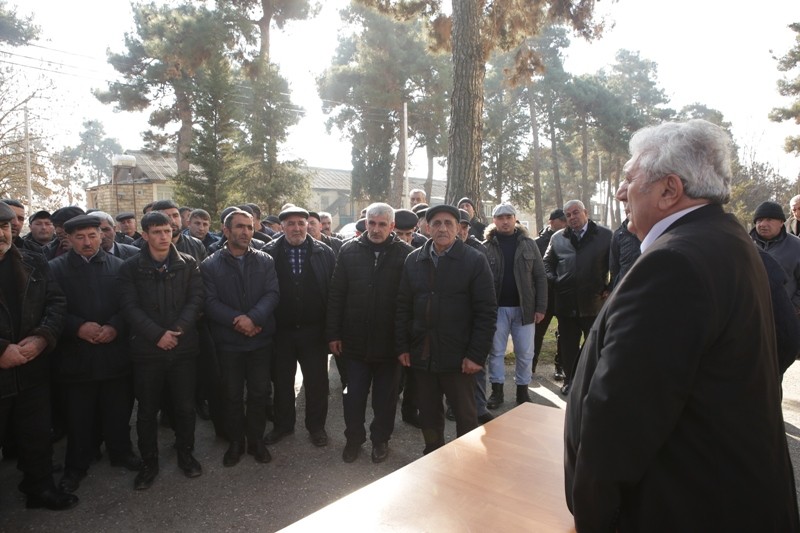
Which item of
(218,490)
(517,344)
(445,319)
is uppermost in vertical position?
(445,319)

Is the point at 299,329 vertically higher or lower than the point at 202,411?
higher

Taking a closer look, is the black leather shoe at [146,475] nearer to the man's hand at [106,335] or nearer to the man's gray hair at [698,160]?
the man's hand at [106,335]

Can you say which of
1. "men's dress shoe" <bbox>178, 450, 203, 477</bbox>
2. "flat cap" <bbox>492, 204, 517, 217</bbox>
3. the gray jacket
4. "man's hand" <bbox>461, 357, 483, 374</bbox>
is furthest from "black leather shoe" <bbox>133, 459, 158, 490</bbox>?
"flat cap" <bbox>492, 204, 517, 217</bbox>

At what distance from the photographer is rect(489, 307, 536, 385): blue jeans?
5.20 m

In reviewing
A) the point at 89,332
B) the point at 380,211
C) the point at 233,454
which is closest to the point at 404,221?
the point at 380,211

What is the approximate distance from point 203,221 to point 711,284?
6.65 metres

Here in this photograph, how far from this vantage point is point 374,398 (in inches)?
170

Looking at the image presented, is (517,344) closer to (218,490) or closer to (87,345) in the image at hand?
(218,490)

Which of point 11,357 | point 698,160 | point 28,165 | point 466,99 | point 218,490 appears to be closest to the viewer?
point 698,160

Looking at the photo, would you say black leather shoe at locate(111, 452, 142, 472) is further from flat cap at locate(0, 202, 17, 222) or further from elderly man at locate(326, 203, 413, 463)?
flat cap at locate(0, 202, 17, 222)

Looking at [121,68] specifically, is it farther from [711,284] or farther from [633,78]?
[633,78]

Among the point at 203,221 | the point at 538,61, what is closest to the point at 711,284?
the point at 203,221

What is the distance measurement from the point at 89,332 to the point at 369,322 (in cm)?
211

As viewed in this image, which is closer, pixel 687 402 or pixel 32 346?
pixel 687 402
